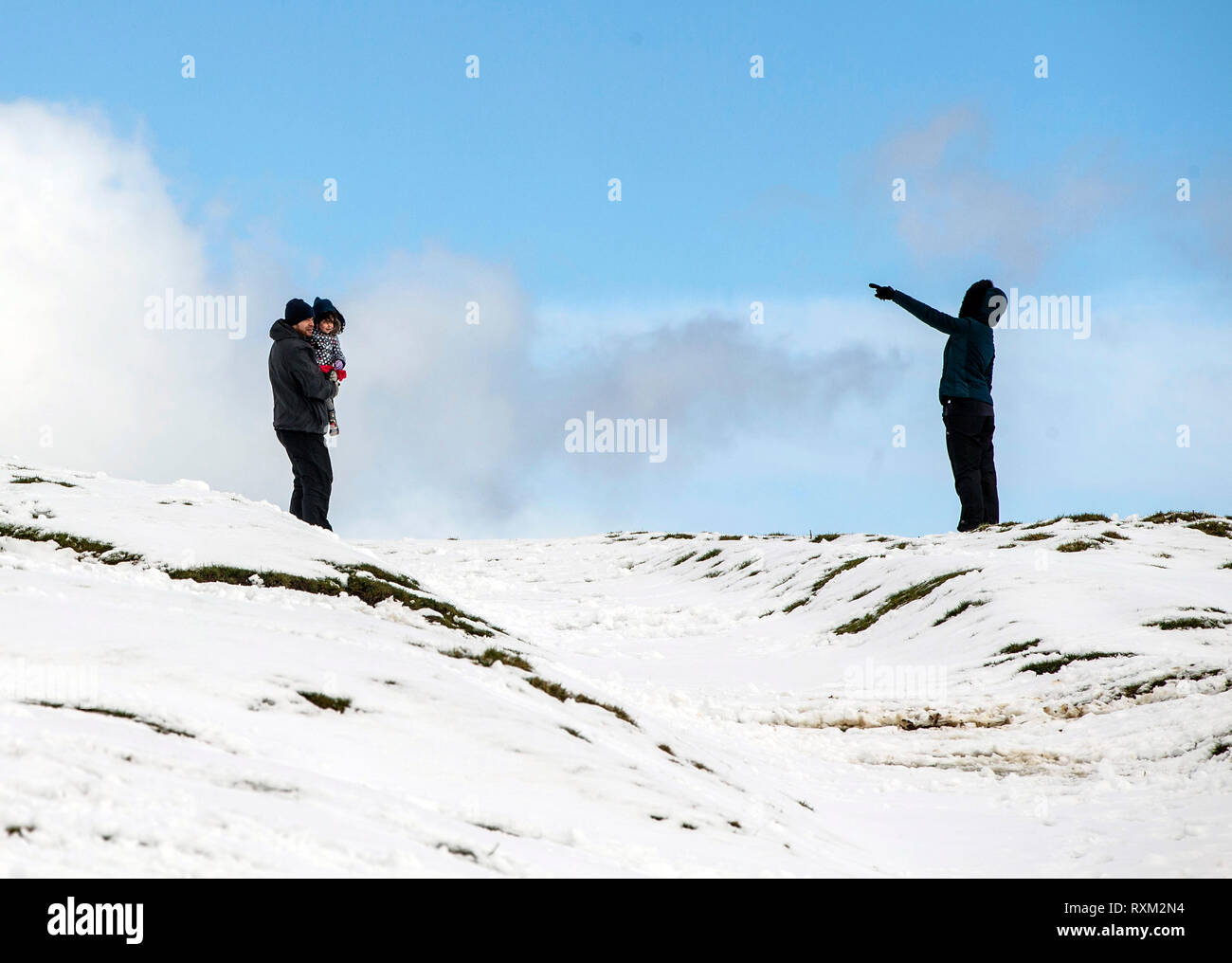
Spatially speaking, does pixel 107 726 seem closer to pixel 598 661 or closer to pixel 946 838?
pixel 946 838

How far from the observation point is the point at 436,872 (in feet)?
11.7

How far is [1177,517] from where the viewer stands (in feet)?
53.9

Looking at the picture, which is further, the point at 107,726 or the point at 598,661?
the point at 598,661

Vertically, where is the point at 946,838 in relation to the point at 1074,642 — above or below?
below

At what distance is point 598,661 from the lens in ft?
35.8

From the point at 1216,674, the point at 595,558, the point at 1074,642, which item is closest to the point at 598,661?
the point at 1074,642

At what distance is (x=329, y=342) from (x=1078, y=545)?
942 centimetres

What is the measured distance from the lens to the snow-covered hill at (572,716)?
12.6 feet

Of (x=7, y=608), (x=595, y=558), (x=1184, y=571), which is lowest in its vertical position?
(x=7, y=608)

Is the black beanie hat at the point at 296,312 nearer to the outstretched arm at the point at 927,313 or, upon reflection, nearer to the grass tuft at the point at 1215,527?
the outstretched arm at the point at 927,313

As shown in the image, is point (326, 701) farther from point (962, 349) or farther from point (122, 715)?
point (962, 349)
